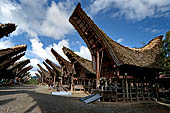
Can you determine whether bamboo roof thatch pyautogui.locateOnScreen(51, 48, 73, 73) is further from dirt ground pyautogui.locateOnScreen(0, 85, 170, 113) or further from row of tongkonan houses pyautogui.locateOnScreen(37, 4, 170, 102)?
dirt ground pyautogui.locateOnScreen(0, 85, 170, 113)

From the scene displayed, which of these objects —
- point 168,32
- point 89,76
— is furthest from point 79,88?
point 168,32

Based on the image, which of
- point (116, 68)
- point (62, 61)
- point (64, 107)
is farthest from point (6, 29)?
point (62, 61)

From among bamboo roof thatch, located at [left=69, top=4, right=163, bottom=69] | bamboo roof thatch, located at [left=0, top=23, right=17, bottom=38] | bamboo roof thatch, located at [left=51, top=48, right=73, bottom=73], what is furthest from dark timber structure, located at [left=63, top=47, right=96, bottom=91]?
bamboo roof thatch, located at [left=0, top=23, right=17, bottom=38]

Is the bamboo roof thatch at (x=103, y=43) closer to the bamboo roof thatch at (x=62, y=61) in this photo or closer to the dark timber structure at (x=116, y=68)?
the dark timber structure at (x=116, y=68)

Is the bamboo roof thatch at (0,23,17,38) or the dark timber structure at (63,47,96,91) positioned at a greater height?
the bamboo roof thatch at (0,23,17,38)

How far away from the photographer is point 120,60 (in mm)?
9273

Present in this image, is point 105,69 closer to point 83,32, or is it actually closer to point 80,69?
point 83,32

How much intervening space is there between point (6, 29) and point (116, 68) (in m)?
10.5

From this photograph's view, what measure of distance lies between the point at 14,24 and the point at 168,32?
24.8 meters

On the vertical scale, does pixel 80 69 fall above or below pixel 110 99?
above

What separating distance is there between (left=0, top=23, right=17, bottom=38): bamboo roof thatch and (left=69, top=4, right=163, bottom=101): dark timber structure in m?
5.40

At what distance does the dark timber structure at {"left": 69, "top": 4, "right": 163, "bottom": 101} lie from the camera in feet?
31.1

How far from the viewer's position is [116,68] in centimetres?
1001

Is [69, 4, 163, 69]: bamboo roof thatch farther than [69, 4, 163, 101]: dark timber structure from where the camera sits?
Yes
